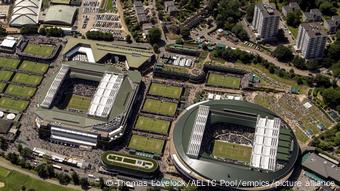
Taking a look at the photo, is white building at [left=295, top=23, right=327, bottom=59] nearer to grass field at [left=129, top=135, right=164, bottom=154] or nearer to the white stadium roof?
the white stadium roof

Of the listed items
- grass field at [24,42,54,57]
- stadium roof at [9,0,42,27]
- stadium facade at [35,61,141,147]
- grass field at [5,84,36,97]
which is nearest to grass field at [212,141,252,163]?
stadium facade at [35,61,141,147]

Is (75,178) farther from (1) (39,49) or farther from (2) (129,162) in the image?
(1) (39,49)

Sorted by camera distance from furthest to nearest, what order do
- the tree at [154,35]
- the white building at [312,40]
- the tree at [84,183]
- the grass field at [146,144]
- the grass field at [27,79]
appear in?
the tree at [154,35] → the white building at [312,40] → the grass field at [27,79] → the grass field at [146,144] → the tree at [84,183]

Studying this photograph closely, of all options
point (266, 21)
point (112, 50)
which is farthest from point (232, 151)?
point (112, 50)

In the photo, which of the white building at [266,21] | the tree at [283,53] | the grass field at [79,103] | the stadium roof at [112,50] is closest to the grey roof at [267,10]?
the white building at [266,21]

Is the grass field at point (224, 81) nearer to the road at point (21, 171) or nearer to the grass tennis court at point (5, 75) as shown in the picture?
the road at point (21, 171)
